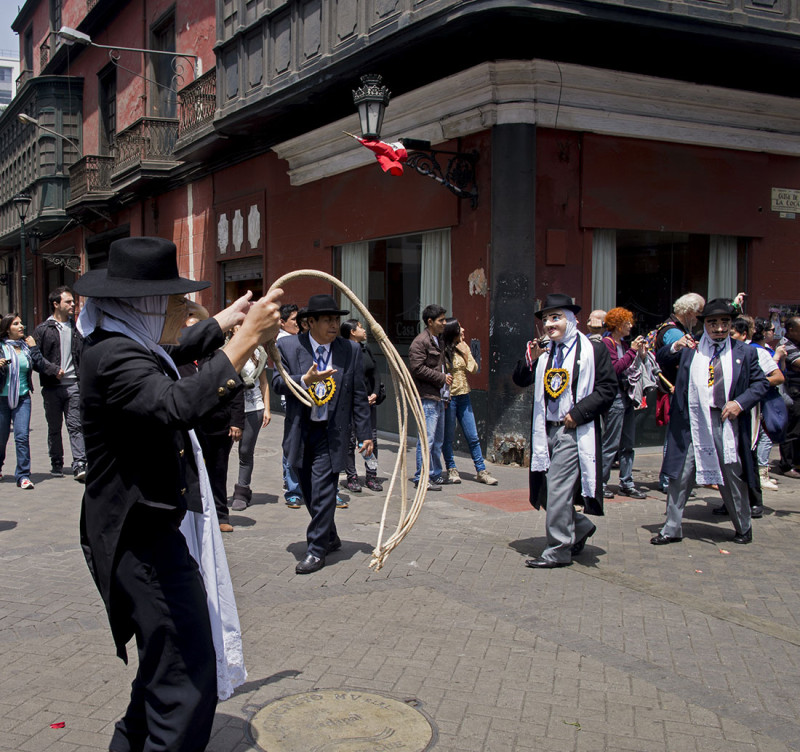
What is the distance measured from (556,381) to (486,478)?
3304mm

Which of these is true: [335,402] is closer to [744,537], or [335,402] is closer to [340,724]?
[340,724]

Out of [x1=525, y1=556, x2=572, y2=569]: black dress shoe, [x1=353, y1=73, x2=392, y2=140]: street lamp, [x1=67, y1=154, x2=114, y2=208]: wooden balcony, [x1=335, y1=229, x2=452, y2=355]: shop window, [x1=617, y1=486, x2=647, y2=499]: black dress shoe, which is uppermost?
[x1=67, y1=154, x2=114, y2=208]: wooden balcony

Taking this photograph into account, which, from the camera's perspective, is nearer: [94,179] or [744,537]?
[744,537]

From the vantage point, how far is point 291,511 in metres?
8.02

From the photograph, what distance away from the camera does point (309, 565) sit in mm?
5871

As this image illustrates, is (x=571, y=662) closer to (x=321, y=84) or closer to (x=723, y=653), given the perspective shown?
(x=723, y=653)

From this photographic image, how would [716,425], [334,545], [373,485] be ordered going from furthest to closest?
[373,485] < [716,425] < [334,545]

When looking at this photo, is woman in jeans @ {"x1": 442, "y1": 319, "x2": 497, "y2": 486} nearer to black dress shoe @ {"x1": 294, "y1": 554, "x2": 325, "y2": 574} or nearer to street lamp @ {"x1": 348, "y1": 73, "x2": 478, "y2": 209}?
street lamp @ {"x1": 348, "y1": 73, "x2": 478, "y2": 209}

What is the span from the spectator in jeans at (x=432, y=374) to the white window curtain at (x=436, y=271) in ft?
8.06

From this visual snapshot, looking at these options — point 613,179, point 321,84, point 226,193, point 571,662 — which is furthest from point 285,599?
point 226,193

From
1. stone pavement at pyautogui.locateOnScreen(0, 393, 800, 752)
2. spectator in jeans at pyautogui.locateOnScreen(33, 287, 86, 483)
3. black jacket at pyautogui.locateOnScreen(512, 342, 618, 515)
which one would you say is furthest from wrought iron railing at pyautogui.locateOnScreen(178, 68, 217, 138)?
black jacket at pyautogui.locateOnScreen(512, 342, 618, 515)

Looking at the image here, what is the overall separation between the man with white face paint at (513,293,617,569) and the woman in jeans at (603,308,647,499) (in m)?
2.28

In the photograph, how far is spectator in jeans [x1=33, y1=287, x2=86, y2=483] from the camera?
363 inches

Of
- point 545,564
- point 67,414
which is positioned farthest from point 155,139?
point 545,564
